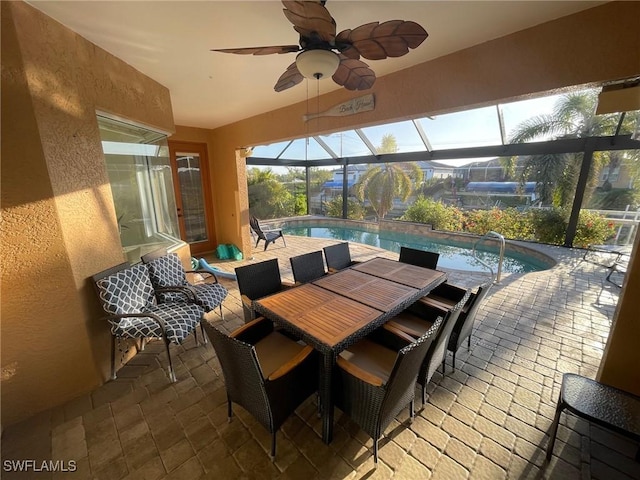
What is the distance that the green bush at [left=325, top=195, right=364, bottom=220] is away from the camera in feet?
32.9

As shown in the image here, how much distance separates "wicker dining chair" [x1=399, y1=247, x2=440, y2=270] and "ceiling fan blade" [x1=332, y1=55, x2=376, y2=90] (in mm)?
1874

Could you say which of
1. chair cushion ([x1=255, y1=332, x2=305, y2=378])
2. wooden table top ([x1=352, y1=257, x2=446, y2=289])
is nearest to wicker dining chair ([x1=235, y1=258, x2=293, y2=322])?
chair cushion ([x1=255, y1=332, x2=305, y2=378])

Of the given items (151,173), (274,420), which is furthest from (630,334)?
(151,173)

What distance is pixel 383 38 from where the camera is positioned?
129 cm

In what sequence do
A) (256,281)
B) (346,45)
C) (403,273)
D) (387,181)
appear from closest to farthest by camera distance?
(346,45) < (256,281) < (403,273) < (387,181)

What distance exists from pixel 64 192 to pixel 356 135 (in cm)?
712

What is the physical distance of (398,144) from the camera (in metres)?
7.68

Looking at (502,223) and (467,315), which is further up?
(467,315)

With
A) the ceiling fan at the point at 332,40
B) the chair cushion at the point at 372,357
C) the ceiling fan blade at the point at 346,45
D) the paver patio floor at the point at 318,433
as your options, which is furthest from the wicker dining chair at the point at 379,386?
the ceiling fan blade at the point at 346,45

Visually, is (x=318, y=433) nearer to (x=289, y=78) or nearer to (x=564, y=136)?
(x=289, y=78)

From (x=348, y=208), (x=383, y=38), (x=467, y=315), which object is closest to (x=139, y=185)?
(x=383, y=38)

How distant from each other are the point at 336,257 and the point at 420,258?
1027 millimetres

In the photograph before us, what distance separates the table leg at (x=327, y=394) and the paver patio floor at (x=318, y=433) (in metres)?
0.10

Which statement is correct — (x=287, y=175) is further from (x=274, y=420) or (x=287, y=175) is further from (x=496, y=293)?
(x=274, y=420)
